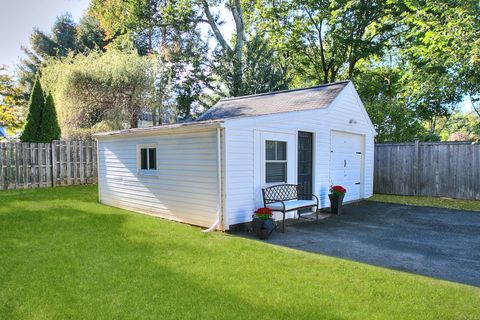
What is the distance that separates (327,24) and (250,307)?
17967 mm

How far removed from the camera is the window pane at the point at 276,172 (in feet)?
24.8

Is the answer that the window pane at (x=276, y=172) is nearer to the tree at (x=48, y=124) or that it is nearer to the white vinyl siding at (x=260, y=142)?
the white vinyl siding at (x=260, y=142)

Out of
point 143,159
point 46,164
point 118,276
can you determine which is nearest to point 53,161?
point 46,164

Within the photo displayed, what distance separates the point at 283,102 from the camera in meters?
9.35

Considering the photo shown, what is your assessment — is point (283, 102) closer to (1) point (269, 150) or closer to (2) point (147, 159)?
(1) point (269, 150)

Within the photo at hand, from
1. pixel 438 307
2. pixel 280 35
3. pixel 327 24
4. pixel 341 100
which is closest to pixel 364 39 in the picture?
pixel 327 24

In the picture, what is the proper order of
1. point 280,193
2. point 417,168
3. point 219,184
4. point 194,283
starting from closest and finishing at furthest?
point 194,283, point 219,184, point 280,193, point 417,168

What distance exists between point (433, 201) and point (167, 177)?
871cm

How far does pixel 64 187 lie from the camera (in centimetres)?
1265

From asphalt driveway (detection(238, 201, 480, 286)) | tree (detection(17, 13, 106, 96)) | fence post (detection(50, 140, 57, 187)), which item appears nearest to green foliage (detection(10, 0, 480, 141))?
fence post (detection(50, 140, 57, 187))

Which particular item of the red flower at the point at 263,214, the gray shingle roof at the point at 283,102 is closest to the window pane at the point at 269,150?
the gray shingle roof at the point at 283,102

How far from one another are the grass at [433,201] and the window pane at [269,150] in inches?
A: 216

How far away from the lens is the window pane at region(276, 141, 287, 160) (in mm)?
7810

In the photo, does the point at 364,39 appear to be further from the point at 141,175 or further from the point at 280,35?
the point at 141,175
